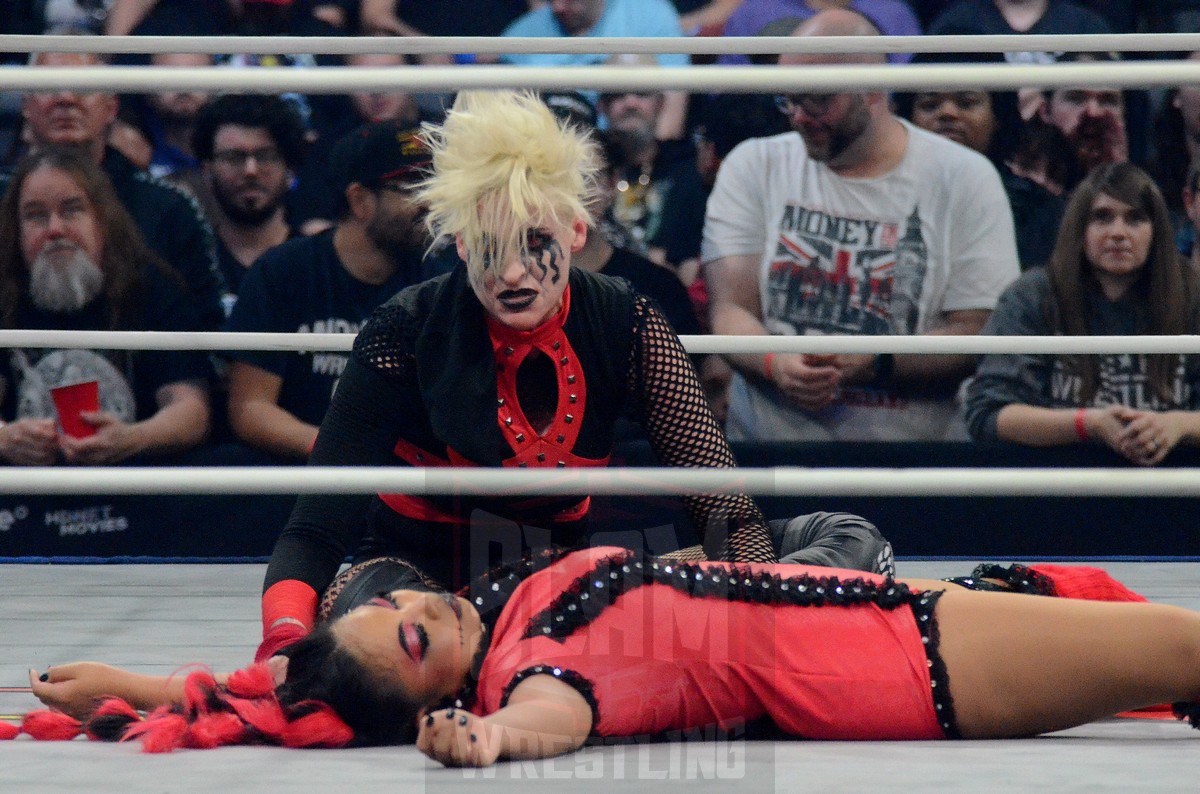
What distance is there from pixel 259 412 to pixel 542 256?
1258 mm

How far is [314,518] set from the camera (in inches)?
58.4

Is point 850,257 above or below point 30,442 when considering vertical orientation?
above

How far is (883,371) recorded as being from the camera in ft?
8.25

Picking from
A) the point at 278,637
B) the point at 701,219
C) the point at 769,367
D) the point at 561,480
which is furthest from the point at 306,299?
the point at 561,480

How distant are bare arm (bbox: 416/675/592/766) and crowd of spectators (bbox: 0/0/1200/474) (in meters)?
1.40

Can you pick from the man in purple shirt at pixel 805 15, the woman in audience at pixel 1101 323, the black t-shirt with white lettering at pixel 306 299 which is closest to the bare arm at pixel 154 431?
the black t-shirt with white lettering at pixel 306 299

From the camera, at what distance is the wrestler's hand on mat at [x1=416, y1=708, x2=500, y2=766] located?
106 centimetres

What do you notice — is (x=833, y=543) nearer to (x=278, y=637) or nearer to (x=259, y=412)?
(x=278, y=637)

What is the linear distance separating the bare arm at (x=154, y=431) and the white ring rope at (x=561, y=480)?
1385mm

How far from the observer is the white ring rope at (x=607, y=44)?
1396 millimetres

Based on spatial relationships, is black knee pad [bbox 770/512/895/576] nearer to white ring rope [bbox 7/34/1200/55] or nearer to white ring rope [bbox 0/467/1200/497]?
white ring rope [bbox 0/467/1200/497]

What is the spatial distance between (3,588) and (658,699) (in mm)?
1317

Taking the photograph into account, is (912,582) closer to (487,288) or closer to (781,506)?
(487,288)

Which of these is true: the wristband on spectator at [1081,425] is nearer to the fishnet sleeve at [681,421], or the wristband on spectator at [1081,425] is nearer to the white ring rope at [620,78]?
the fishnet sleeve at [681,421]
